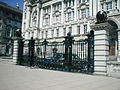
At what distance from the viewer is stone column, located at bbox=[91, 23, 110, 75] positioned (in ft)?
30.9

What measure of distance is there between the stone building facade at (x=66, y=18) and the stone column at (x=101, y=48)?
13.9 m

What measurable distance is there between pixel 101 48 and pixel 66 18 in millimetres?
30981

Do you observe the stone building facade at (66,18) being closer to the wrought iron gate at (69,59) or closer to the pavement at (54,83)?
the wrought iron gate at (69,59)

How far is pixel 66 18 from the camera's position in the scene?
3956cm

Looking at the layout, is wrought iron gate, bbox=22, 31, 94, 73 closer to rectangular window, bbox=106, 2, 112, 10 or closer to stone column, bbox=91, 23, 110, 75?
stone column, bbox=91, 23, 110, 75

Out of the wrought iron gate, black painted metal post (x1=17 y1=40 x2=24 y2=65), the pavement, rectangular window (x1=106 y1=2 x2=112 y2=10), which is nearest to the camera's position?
the pavement

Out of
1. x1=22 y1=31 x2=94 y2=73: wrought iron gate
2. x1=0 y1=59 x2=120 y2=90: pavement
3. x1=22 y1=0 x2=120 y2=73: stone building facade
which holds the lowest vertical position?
x1=0 y1=59 x2=120 y2=90: pavement

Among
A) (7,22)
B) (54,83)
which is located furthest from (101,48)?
(7,22)

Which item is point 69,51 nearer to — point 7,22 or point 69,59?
point 69,59

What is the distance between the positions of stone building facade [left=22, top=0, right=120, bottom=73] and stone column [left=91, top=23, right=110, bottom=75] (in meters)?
13.9

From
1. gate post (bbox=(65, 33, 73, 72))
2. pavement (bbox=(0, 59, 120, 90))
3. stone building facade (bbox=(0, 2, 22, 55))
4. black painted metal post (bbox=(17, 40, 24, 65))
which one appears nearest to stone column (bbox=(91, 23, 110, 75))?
pavement (bbox=(0, 59, 120, 90))

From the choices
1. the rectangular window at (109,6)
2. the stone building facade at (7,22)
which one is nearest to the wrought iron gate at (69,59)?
the rectangular window at (109,6)

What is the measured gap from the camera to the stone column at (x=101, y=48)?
941cm

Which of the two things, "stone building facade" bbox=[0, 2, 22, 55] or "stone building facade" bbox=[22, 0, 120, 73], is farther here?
"stone building facade" bbox=[0, 2, 22, 55]
